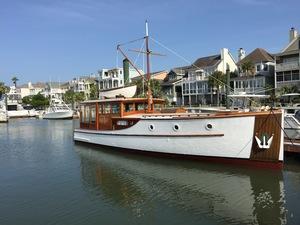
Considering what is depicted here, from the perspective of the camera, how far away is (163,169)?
20375mm

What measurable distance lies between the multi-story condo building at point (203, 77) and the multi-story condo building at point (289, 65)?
1607cm

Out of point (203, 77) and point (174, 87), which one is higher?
point (203, 77)

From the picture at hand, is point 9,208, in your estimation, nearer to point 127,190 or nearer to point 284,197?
point 127,190

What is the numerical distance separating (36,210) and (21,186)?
13.7ft

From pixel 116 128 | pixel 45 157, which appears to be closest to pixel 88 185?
pixel 116 128

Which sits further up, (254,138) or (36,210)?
(254,138)

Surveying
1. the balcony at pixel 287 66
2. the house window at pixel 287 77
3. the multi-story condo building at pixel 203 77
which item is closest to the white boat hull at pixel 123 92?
the balcony at pixel 287 66

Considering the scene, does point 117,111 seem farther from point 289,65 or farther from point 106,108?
point 289,65

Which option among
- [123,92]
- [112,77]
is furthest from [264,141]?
[112,77]

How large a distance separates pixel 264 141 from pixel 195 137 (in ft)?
11.5

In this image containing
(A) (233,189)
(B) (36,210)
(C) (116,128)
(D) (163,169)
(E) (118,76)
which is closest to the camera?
(B) (36,210)

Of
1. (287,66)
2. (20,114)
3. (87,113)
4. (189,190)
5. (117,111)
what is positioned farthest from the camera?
(20,114)

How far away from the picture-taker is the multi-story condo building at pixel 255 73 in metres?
63.8

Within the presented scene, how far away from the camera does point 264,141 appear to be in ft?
61.6
